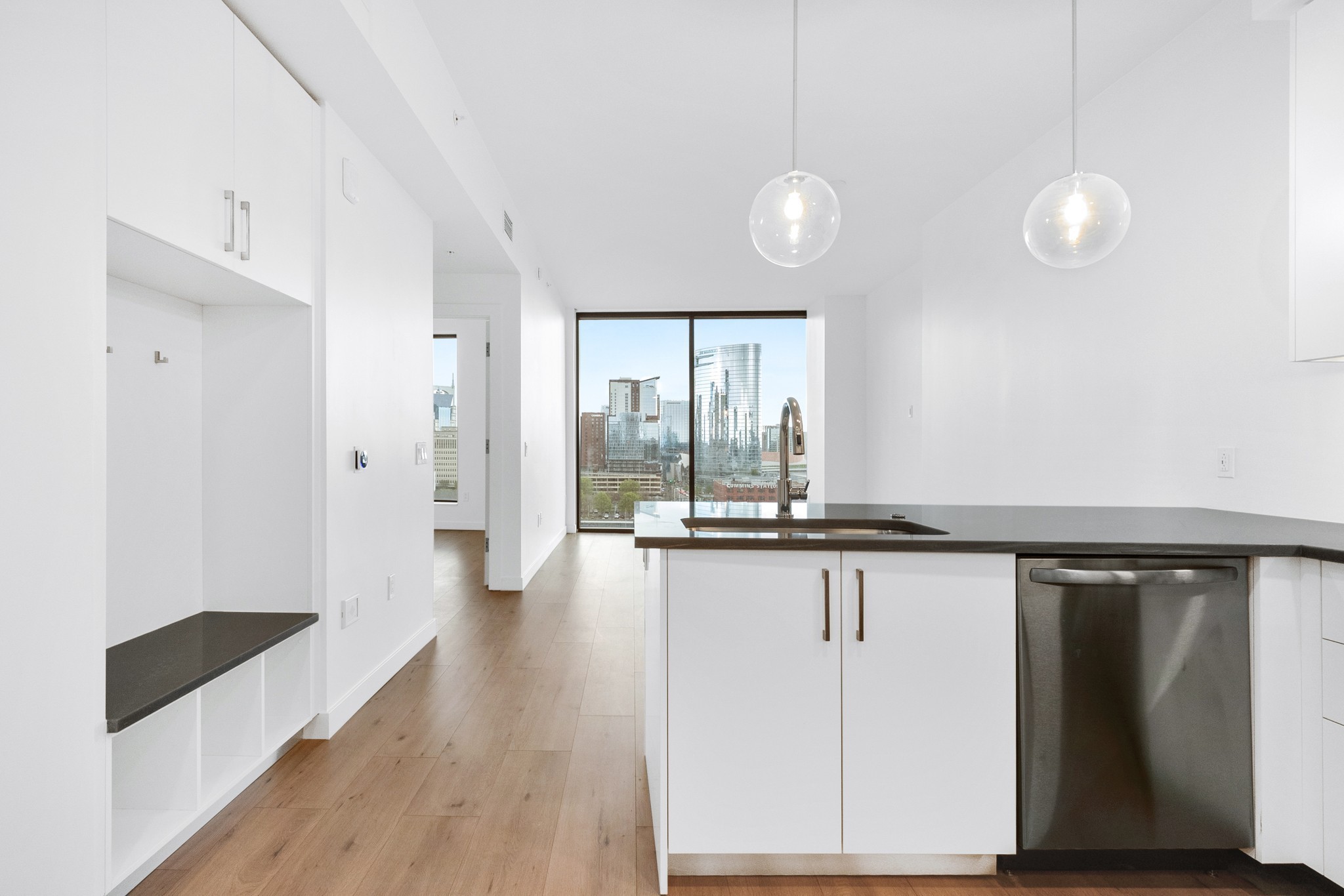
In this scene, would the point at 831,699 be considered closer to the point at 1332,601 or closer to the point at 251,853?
the point at 1332,601

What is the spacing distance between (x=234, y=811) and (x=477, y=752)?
735mm

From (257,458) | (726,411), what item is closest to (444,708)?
(257,458)

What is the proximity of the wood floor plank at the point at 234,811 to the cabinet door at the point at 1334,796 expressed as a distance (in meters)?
2.85

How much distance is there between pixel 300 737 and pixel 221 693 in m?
0.44

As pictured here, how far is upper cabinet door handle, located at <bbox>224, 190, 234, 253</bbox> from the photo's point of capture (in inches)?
74.5

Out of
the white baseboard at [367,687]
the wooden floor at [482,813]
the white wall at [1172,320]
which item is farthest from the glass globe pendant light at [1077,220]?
the white baseboard at [367,687]

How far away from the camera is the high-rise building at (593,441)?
7.93 meters

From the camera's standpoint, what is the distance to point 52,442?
4.23ft

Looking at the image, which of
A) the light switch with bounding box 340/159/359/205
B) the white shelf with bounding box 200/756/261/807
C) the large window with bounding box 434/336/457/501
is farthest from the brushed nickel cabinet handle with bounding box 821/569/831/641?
the large window with bounding box 434/336/457/501

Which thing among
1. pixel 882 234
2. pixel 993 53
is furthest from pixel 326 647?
pixel 882 234

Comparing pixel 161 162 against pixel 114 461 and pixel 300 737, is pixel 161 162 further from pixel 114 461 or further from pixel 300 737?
pixel 300 737

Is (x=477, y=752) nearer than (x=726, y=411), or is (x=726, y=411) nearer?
(x=477, y=752)

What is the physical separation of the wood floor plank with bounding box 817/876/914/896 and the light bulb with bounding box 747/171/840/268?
174cm

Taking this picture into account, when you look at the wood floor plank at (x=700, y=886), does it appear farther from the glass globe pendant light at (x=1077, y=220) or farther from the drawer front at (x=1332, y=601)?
the glass globe pendant light at (x=1077, y=220)
